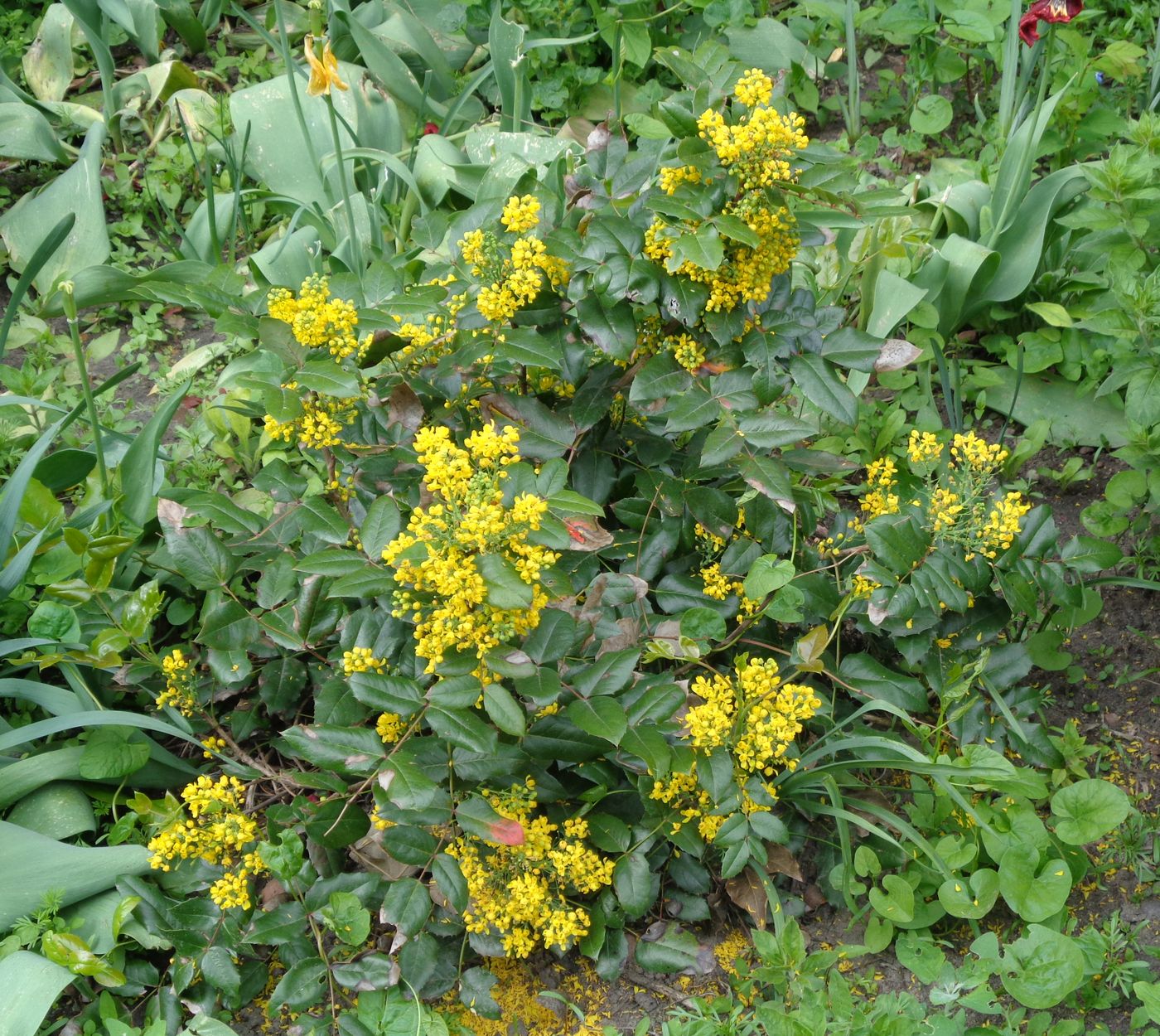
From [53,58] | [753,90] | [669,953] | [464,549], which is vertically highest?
[753,90]

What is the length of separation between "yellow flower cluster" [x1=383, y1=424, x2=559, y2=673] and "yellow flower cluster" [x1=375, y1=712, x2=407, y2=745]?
16 centimetres

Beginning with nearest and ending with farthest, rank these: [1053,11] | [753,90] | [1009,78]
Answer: [753,90] < [1053,11] < [1009,78]

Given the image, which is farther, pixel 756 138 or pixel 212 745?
pixel 212 745

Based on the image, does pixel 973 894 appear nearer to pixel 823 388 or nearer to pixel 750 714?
pixel 750 714

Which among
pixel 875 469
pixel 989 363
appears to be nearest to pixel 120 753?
pixel 875 469

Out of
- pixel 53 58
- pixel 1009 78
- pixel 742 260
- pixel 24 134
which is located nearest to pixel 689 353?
pixel 742 260

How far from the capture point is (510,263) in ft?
5.81

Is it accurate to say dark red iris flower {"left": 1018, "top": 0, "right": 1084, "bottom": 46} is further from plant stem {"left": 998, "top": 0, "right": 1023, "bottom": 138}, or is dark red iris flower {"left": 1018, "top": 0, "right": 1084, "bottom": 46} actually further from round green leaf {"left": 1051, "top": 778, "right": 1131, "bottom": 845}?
round green leaf {"left": 1051, "top": 778, "right": 1131, "bottom": 845}

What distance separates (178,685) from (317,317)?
736mm

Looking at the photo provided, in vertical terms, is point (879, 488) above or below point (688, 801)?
above

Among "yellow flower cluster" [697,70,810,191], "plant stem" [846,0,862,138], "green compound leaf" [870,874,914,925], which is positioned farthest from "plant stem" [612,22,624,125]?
"green compound leaf" [870,874,914,925]

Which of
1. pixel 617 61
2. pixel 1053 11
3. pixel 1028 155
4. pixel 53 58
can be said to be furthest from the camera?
pixel 53 58

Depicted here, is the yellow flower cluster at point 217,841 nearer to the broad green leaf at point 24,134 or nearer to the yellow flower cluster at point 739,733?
the yellow flower cluster at point 739,733

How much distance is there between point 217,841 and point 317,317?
0.84m
